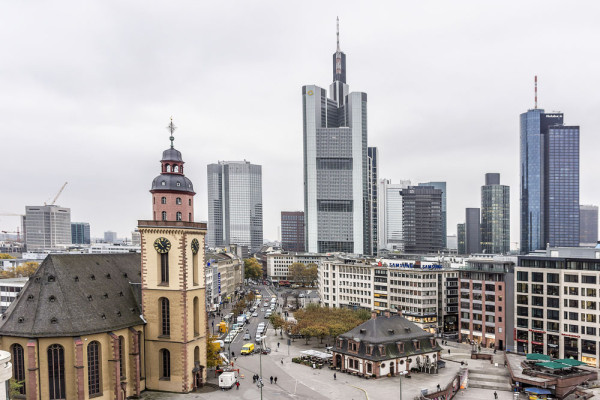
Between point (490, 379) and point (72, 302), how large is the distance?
70464 millimetres

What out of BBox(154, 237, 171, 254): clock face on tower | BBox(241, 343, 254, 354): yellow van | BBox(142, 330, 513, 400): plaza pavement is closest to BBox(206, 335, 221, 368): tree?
BBox(142, 330, 513, 400): plaza pavement

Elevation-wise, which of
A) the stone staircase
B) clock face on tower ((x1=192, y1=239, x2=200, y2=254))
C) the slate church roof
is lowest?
the stone staircase

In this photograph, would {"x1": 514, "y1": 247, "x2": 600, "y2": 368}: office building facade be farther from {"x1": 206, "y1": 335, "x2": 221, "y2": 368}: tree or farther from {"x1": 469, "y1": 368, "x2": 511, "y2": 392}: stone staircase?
{"x1": 206, "y1": 335, "x2": 221, "y2": 368}: tree

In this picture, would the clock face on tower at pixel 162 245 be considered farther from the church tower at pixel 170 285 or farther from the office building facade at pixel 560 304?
the office building facade at pixel 560 304

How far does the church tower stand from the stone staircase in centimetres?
4807

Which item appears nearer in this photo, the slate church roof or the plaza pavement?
the slate church roof

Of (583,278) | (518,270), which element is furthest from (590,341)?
(518,270)

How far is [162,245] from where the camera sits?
67.5 metres

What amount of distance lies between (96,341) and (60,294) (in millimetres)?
8086

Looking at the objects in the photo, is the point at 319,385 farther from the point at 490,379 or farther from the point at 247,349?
the point at 490,379

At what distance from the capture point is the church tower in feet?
220

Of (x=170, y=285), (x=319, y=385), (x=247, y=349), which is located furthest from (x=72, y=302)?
(x=247, y=349)

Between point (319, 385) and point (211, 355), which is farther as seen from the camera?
point (211, 355)

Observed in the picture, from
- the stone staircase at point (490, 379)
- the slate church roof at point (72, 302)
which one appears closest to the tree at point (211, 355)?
the slate church roof at point (72, 302)
